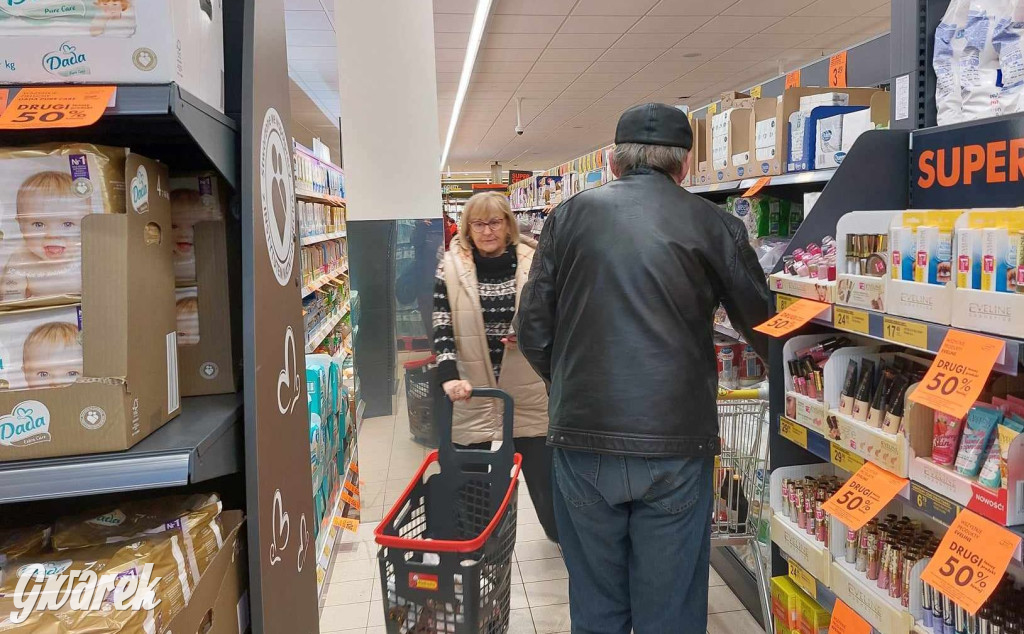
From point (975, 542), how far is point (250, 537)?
1383 millimetres

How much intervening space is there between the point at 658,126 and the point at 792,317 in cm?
65

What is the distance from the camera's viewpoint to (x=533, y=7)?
7387 millimetres

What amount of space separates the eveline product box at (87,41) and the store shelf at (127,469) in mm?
519

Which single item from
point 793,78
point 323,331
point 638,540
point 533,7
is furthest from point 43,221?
point 533,7

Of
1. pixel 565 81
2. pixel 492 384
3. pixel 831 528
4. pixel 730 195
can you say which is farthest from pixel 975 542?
pixel 565 81

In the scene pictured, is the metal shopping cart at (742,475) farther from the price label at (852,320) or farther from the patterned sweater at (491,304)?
the patterned sweater at (491,304)

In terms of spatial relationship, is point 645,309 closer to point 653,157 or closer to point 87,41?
point 653,157

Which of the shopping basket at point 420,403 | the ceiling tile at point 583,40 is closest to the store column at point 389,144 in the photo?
the shopping basket at point 420,403

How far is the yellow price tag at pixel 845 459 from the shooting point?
1797 mm

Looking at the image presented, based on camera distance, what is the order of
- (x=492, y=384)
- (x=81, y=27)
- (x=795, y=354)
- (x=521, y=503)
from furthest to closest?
1. (x=521, y=503)
2. (x=492, y=384)
3. (x=795, y=354)
4. (x=81, y=27)

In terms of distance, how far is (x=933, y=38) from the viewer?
201 centimetres

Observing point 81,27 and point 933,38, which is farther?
point 933,38

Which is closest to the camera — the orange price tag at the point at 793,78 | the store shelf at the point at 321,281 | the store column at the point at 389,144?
the store column at the point at 389,144

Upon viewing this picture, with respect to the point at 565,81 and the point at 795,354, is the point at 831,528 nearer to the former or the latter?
the point at 795,354
